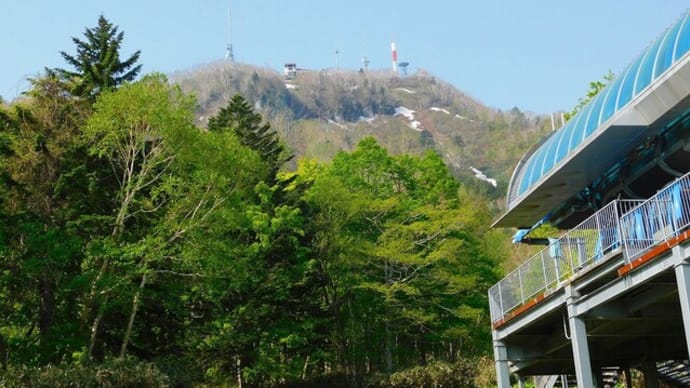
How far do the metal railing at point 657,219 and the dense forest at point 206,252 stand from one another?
14767 millimetres

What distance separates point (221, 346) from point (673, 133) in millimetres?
19864

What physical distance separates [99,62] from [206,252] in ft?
34.9

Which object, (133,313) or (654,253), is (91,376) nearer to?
(133,313)

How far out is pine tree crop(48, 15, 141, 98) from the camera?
30531 mm

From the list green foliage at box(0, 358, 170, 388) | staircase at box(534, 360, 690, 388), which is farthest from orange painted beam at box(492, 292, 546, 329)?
green foliage at box(0, 358, 170, 388)

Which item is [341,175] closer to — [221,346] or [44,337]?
[221,346]

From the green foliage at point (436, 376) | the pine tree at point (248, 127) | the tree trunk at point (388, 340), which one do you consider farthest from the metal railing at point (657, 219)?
the pine tree at point (248, 127)

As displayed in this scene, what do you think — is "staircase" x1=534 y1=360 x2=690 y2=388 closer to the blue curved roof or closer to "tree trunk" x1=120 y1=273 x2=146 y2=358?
the blue curved roof

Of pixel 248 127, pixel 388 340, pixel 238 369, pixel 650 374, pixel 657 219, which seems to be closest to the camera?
pixel 657 219

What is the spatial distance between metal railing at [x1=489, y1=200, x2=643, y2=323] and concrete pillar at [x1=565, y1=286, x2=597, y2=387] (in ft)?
1.57

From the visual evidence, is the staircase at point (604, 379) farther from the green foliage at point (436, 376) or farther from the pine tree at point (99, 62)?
the pine tree at point (99, 62)

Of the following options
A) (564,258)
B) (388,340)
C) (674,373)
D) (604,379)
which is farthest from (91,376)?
(674,373)

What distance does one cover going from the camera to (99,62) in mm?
30969

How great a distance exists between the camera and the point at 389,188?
36.4 m
